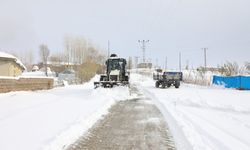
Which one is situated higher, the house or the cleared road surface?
the house

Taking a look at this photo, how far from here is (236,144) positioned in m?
8.37

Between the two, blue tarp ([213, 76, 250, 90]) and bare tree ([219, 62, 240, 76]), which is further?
bare tree ([219, 62, 240, 76])

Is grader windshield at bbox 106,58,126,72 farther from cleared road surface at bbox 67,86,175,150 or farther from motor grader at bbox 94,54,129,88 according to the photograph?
cleared road surface at bbox 67,86,175,150

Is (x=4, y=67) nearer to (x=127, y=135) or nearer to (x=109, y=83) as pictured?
(x=109, y=83)

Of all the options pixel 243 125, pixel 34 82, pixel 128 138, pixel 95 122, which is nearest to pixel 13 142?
pixel 128 138

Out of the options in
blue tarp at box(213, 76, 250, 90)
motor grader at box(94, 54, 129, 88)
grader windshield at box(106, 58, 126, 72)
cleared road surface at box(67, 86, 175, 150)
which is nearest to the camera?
cleared road surface at box(67, 86, 175, 150)

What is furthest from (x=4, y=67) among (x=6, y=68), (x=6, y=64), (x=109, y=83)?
(x=109, y=83)

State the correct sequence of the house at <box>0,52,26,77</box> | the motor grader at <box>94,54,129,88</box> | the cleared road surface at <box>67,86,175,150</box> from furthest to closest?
the house at <box>0,52,26,77</box>
the motor grader at <box>94,54,129,88</box>
the cleared road surface at <box>67,86,175,150</box>

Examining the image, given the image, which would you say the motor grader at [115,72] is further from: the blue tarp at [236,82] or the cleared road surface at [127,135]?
the cleared road surface at [127,135]

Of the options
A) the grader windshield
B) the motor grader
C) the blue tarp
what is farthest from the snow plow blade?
the blue tarp

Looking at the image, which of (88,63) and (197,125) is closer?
(197,125)

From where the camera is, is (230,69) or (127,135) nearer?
(127,135)

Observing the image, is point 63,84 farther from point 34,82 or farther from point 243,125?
point 243,125

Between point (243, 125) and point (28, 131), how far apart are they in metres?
7.05
